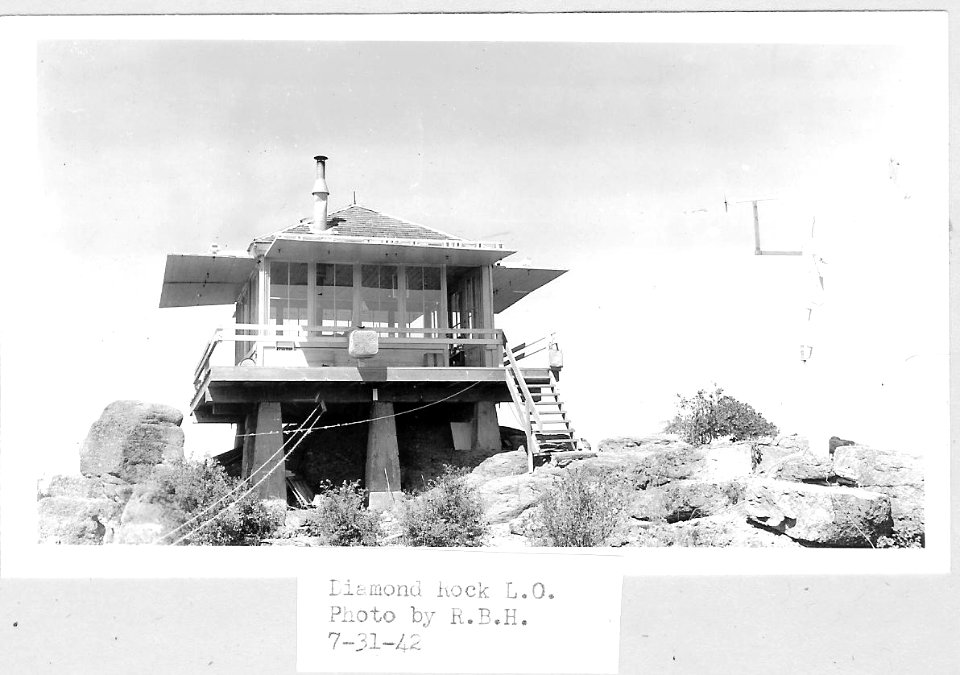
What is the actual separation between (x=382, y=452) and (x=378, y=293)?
10.2 ft

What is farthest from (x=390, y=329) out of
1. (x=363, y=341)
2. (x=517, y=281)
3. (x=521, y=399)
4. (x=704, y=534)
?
(x=704, y=534)

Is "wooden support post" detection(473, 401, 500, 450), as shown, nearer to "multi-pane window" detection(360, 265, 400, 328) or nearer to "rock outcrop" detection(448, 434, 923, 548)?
"rock outcrop" detection(448, 434, 923, 548)

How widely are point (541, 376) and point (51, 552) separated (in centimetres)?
1002

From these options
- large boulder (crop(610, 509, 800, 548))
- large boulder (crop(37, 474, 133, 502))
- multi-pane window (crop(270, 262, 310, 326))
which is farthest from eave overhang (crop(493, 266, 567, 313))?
large boulder (crop(37, 474, 133, 502))

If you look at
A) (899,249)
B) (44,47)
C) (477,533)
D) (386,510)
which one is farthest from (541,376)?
(44,47)

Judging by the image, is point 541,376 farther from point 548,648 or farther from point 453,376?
point 548,648

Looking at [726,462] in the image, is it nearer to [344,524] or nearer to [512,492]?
[512,492]

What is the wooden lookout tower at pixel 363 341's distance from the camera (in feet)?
57.5

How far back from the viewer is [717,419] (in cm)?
2039

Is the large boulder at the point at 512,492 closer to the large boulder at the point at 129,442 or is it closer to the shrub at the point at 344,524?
the shrub at the point at 344,524

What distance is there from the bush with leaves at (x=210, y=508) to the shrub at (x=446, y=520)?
2231mm

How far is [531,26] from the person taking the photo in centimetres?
1119
